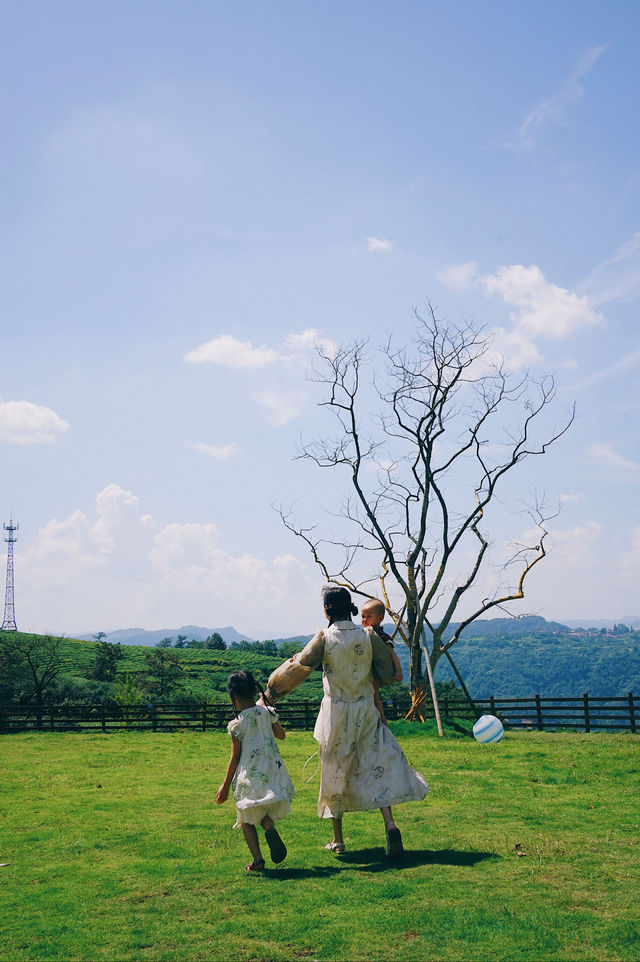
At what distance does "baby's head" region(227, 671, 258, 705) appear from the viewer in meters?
6.33

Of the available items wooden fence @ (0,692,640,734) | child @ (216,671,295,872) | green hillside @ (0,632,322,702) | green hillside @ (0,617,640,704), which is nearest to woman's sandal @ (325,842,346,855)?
child @ (216,671,295,872)

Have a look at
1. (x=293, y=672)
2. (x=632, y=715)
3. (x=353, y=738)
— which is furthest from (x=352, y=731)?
(x=632, y=715)

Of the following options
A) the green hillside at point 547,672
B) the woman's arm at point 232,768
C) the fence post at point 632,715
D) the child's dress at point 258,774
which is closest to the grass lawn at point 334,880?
the child's dress at point 258,774

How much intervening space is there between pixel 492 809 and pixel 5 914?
6.11m

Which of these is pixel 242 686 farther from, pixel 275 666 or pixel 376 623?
pixel 275 666

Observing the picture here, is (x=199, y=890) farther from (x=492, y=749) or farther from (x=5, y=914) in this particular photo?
(x=492, y=749)

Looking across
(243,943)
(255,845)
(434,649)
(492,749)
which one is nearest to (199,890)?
(255,845)

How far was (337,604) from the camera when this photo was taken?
6.55 meters

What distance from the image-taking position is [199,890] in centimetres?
579

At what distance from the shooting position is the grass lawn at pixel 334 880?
14.6ft

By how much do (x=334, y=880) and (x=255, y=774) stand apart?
3.37 ft

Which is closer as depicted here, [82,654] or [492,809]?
[492,809]

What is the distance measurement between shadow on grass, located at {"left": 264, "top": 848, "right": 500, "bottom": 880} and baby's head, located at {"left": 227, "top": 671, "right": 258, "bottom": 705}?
145 cm

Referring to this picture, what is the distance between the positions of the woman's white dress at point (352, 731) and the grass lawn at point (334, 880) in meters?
0.59
